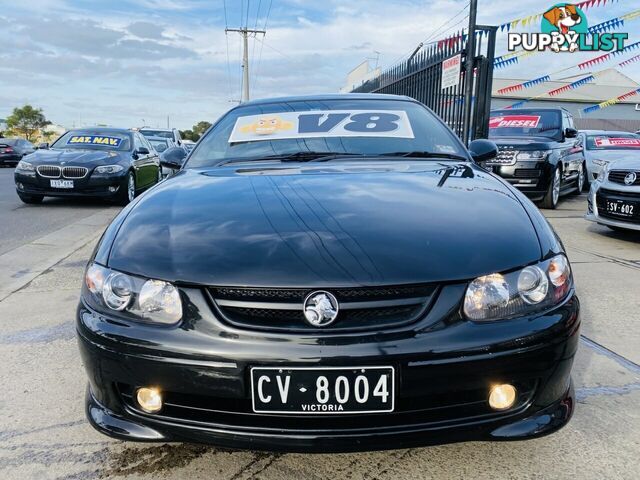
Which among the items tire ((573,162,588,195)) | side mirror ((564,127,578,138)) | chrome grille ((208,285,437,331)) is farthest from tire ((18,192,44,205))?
tire ((573,162,588,195))

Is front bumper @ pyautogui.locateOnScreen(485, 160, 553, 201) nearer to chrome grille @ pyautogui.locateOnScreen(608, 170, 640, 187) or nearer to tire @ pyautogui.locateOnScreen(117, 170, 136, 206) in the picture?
chrome grille @ pyautogui.locateOnScreen(608, 170, 640, 187)

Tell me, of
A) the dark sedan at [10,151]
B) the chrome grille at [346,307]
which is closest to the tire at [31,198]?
the chrome grille at [346,307]

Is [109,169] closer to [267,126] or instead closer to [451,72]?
[451,72]

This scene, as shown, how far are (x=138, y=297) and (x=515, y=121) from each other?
9229mm

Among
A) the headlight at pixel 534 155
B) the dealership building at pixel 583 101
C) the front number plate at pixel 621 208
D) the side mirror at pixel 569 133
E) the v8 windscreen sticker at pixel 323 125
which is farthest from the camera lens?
the dealership building at pixel 583 101

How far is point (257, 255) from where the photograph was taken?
1690mm

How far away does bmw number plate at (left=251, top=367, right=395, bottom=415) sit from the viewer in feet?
5.00

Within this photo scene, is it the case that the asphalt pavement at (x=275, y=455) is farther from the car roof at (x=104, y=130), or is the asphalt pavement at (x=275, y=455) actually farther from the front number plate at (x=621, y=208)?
the car roof at (x=104, y=130)

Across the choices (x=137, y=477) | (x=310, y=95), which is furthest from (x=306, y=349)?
(x=310, y=95)

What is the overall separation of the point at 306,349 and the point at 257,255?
34cm

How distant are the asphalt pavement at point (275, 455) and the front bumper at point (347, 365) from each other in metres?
0.32

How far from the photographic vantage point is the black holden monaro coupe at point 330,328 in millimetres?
1545

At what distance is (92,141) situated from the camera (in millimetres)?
10062

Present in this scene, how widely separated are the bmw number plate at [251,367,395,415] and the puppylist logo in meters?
13.9
